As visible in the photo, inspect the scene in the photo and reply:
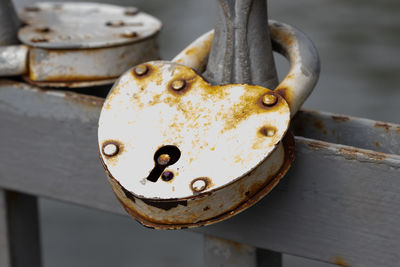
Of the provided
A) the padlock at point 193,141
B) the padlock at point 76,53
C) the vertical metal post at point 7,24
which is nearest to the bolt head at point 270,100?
the padlock at point 193,141

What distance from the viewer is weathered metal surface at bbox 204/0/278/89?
2.32 ft

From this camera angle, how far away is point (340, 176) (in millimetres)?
693

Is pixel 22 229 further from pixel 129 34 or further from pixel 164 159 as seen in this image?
pixel 164 159

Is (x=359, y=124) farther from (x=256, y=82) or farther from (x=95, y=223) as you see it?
(x=95, y=223)

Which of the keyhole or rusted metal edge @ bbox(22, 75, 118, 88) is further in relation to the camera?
rusted metal edge @ bbox(22, 75, 118, 88)

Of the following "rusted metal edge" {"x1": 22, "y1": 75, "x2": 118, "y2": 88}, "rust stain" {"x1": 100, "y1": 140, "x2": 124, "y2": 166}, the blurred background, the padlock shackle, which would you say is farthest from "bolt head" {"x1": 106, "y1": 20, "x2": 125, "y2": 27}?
the blurred background

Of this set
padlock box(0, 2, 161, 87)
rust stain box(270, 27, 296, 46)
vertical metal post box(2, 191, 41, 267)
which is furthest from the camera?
Result: vertical metal post box(2, 191, 41, 267)

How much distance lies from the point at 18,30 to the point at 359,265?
0.53 m

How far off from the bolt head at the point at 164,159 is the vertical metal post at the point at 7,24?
38 cm

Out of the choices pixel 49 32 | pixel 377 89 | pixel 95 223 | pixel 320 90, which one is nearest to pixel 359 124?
pixel 49 32

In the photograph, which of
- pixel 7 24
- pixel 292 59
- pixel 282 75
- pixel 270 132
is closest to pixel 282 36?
pixel 292 59

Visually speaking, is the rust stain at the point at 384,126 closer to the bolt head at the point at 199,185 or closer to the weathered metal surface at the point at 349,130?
the weathered metal surface at the point at 349,130

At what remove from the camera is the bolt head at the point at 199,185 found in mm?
611

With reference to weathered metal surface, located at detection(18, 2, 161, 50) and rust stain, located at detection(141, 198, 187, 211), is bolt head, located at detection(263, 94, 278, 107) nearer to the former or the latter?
rust stain, located at detection(141, 198, 187, 211)
